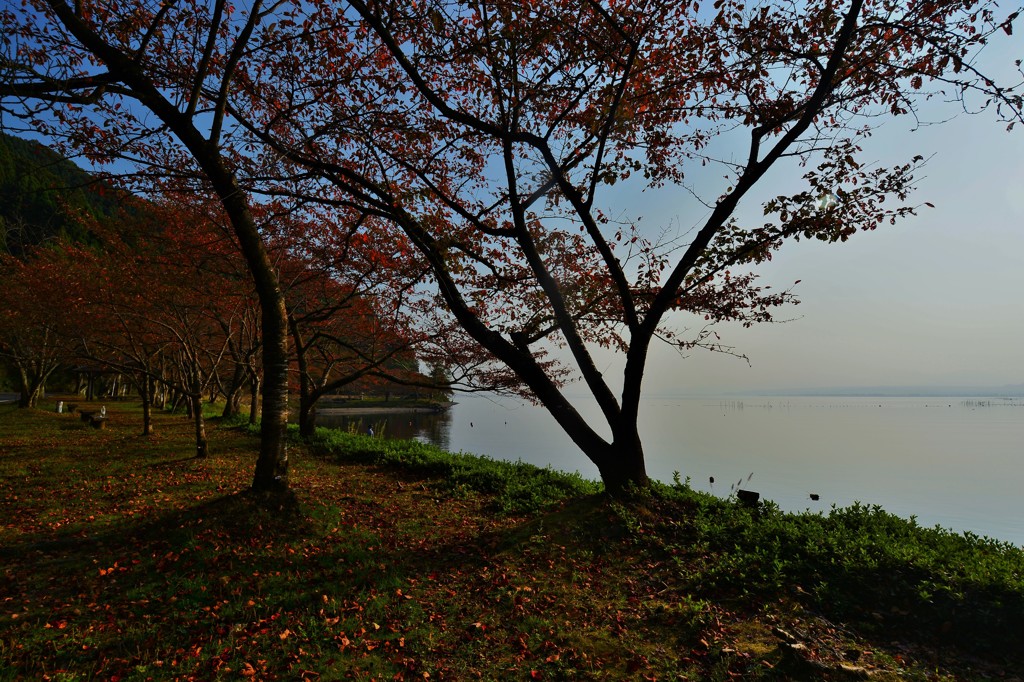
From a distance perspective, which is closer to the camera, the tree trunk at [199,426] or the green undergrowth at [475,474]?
the green undergrowth at [475,474]

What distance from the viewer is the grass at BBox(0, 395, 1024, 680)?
12.4 feet

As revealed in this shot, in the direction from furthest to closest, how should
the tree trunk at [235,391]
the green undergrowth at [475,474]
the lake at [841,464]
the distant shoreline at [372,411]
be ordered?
the distant shoreline at [372,411], the tree trunk at [235,391], the lake at [841,464], the green undergrowth at [475,474]

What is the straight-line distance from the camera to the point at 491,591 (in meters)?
5.16

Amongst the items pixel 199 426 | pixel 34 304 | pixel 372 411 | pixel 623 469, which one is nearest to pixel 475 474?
pixel 623 469

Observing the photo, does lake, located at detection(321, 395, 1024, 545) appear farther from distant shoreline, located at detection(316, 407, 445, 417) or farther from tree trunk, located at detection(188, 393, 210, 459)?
distant shoreline, located at detection(316, 407, 445, 417)

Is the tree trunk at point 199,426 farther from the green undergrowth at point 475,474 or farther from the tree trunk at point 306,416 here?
the tree trunk at point 306,416

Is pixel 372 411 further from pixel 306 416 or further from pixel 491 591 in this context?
pixel 491 591

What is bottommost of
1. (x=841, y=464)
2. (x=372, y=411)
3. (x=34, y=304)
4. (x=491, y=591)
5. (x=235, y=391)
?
(x=372, y=411)

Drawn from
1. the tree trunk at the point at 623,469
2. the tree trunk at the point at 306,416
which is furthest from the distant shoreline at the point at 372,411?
the tree trunk at the point at 623,469

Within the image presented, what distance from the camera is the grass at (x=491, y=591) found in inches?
149

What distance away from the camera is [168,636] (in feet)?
12.9

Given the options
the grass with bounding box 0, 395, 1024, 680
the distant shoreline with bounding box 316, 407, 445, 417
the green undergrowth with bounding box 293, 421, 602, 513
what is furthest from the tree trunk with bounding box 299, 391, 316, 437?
the distant shoreline with bounding box 316, 407, 445, 417

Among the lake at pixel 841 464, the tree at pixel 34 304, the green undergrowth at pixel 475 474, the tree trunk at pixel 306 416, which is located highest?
the tree at pixel 34 304

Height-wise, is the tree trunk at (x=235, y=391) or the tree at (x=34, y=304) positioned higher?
the tree at (x=34, y=304)
